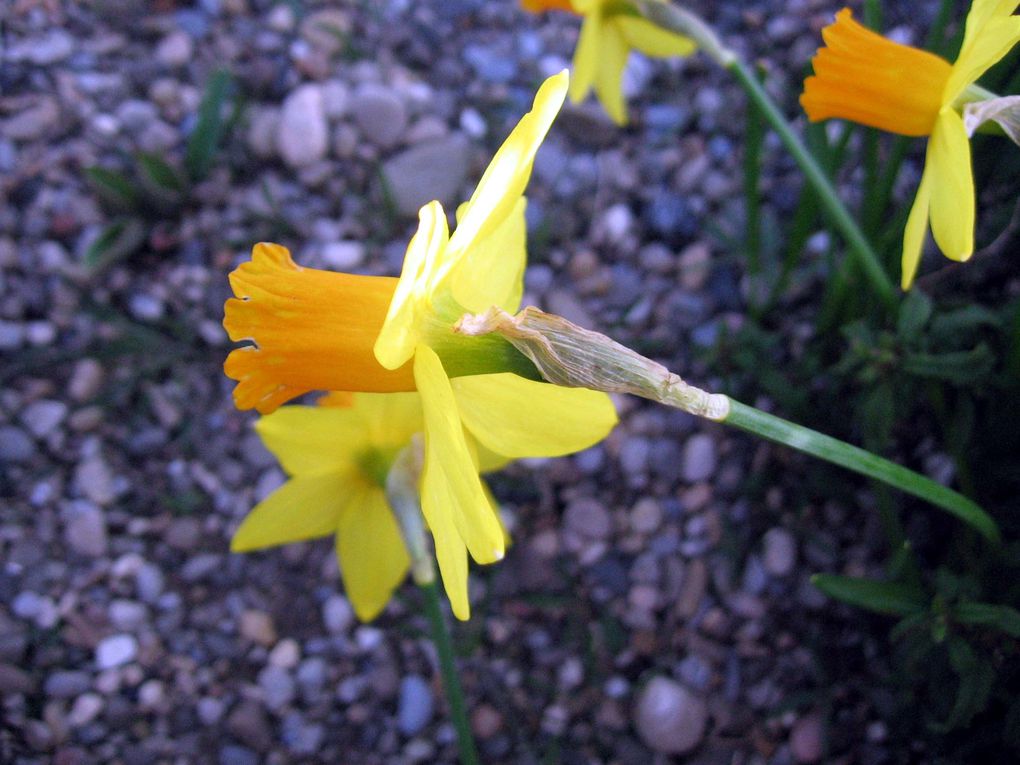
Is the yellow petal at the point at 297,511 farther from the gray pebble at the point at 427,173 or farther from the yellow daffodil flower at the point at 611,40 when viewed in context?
the gray pebble at the point at 427,173

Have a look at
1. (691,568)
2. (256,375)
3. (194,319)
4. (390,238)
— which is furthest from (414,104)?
(256,375)

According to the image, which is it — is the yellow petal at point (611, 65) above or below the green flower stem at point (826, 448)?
above

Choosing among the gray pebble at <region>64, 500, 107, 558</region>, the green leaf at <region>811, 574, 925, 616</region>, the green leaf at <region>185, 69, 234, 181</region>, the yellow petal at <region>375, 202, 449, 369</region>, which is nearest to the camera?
the yellow petal at <region>375, 202, 449, 369</region>

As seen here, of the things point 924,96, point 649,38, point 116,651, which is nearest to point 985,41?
point 924,96

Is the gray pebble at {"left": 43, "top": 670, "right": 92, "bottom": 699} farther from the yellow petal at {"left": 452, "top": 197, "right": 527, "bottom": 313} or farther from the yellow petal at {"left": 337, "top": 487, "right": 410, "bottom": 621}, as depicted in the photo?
the yellow petal at {"left": 452, "top": 197, "right": 527, "bottom": 313}

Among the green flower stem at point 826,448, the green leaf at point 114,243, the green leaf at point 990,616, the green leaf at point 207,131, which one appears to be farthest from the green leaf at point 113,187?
the green leaf at point 990,616

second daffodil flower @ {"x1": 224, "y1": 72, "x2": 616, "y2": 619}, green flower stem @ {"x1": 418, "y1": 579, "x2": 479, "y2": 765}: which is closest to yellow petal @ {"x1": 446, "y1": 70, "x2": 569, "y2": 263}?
second daffodil flower @ {"x1": 224, "y1": 72, "x2": 616, "y2": 619}

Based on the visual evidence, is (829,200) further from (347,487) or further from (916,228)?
(347,487)
